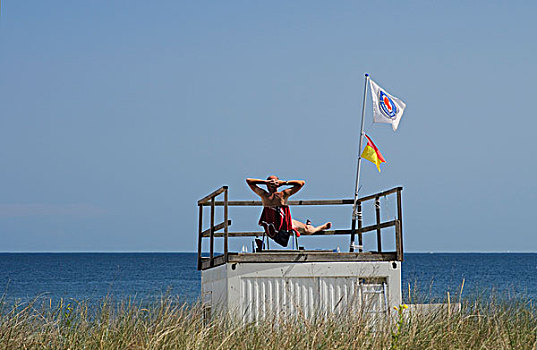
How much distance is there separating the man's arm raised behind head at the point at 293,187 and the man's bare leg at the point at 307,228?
1.78ft

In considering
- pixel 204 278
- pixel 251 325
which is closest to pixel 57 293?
pixel 204 278

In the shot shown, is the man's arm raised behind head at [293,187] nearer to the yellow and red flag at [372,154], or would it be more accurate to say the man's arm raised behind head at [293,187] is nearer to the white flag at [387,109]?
the yellow and red flag at [372,154]

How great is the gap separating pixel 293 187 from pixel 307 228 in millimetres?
825

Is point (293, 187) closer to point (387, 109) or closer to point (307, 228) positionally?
point (307, 228)

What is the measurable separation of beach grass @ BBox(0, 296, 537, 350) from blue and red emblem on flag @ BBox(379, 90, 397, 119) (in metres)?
4.60

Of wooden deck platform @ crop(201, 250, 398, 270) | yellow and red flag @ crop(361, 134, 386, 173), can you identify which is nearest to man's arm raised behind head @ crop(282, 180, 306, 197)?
wooden deck platform @ crop(201, 250, 398, 270)

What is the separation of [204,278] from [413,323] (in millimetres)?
5199

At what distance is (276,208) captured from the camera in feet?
47.3

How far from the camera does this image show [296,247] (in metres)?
14.4

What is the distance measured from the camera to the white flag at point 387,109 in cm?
1597

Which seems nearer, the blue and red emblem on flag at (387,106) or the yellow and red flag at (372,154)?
the yellow and red flag at (372,154)

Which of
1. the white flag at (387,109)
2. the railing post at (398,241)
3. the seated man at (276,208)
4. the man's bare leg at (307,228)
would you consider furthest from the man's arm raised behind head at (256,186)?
the white flag at (387,109)

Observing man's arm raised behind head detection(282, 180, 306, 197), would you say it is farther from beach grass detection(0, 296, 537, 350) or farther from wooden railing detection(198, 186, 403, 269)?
beach grass detection(0, 296, 537, 350)

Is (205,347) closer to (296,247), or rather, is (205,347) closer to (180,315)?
(180,315)
